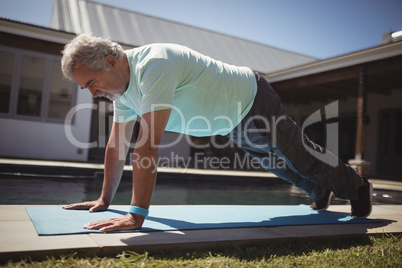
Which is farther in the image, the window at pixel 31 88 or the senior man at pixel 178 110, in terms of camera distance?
the window at pixel 31 88

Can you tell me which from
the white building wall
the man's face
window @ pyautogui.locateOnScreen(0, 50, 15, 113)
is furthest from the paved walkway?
window @ pyautogui.locateOnScreen(0, 50, 15, 113)

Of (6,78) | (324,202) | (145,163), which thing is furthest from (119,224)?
(6,78)

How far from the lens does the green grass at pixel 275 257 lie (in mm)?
1294

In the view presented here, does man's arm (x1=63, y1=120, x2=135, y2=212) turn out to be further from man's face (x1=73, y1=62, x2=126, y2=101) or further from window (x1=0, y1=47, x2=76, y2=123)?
window (x1=0, y1=47, x2=76, y2=123)

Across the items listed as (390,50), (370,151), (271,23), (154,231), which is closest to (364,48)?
(390,50)

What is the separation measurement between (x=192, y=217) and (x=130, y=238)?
0.68 metres

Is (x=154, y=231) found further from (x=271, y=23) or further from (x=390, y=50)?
(x=271, y=23)

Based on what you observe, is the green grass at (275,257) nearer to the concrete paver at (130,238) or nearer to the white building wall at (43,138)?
the concrete paver at (130,238)

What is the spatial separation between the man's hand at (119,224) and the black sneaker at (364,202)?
1773 mm

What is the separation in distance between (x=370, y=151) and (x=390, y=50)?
15.8ft

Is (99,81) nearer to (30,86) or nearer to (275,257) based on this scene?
(275,257)

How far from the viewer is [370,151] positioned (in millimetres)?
10648

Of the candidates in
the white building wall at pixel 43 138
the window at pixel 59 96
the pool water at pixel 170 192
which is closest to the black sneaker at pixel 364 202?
the pool water at pixel 170 192

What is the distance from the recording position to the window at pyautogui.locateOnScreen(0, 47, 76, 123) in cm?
771
